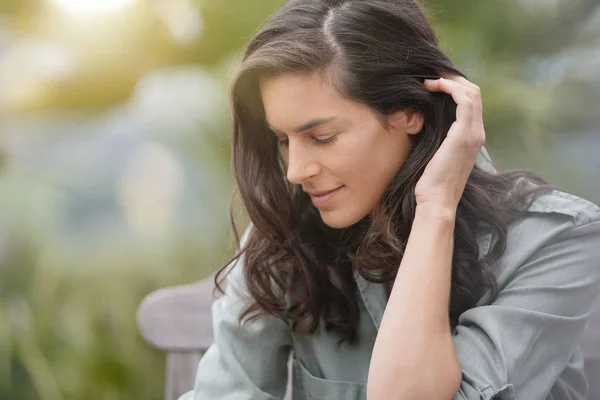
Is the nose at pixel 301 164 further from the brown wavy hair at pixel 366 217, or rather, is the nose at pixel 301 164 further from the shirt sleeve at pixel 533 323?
the shirt sleeve at pixel 533 323

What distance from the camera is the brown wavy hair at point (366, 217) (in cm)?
126

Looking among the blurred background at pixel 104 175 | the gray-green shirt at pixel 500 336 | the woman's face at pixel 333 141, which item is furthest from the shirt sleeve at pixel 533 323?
the blurred background at pixel 104 175

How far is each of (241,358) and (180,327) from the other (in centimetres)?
27

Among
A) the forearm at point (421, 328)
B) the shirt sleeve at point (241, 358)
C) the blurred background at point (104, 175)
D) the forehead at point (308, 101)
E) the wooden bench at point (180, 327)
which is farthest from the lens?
the blurred background at point (104, 175)

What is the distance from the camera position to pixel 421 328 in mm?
1161

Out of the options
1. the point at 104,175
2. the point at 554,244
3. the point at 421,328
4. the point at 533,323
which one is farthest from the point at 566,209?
the point at 104,175

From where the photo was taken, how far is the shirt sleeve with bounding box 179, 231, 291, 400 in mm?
1414

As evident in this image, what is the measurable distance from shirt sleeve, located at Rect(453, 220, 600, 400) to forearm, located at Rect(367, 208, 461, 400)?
0.04 meters

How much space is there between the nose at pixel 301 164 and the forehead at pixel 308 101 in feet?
0.13

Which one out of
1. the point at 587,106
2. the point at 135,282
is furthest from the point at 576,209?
the point at 135,282

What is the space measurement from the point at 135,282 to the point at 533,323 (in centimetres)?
133

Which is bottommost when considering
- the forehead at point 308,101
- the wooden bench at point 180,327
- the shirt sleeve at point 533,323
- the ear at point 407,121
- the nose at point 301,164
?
the wooden bench at point 180,327

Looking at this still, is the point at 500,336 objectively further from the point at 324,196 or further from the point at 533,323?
the point at 324,196

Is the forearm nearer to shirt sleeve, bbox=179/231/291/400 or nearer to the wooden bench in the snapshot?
shirt sleeve, bbox=179/231/291/400
